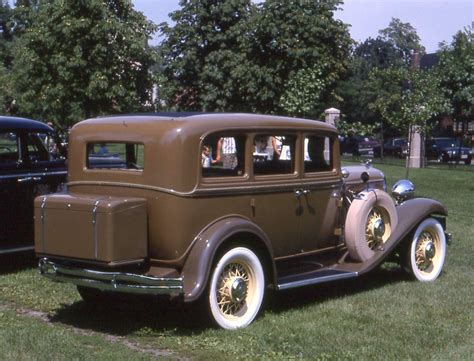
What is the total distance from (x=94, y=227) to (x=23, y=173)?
145 inches

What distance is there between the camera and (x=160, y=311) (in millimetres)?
7770

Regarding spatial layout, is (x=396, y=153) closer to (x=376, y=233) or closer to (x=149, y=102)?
(x=149, y=102)

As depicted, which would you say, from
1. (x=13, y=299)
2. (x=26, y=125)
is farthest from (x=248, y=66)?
(x=13, y=299)

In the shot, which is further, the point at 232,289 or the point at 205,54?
the point at 205,54

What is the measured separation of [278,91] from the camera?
3791cm

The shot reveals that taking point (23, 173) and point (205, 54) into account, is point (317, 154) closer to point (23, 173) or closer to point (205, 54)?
point (23, 173)

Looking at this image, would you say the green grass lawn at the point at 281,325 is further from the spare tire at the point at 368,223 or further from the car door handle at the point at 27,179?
the car door handle at the point at 27,179

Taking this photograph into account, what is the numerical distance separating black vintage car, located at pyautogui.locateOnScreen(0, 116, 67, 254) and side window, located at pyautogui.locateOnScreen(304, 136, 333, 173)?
3.62 m

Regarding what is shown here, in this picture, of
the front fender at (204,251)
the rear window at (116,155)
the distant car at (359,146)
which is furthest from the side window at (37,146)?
the distant car at (359,146)

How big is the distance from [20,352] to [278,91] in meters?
32.4

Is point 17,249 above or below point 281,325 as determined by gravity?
above

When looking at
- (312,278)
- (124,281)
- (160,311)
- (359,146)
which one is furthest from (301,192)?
(359,146)

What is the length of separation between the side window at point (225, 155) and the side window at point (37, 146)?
142 inches

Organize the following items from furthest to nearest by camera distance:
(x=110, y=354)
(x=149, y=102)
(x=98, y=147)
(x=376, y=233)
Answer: (x=149, y=102) < (x=376, y=233) < (x=98, y=147) < (x=110, y=354)
